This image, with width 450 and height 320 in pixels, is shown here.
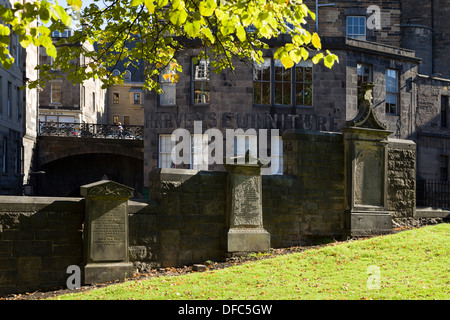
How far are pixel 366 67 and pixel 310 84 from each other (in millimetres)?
2829

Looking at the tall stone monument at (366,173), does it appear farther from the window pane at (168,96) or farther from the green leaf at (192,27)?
the window pane at (168,96)

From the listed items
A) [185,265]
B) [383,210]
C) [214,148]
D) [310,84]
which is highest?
[310,84]

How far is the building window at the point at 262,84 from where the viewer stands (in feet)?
82.5

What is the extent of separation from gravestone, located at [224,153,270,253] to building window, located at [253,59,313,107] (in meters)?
11.9

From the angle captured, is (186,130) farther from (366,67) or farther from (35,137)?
(35,137)

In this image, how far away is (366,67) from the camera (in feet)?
86.8

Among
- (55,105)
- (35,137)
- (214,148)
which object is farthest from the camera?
(55,105)

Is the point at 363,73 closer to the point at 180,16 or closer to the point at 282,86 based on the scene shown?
the point at 282,86

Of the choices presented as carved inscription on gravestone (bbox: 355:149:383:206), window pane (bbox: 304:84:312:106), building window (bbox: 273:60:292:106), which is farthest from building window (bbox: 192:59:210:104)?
carved inscription on gravestone (bbox: 355:149:383:206)

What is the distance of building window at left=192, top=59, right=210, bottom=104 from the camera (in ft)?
82.2

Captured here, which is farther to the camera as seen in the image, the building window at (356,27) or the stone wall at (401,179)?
the building window at (356,27)

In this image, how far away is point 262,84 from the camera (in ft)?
82.8

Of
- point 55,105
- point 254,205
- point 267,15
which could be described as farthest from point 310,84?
point 55,105

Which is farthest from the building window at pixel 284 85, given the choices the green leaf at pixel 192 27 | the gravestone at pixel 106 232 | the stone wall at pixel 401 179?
the green leaf at pixel 192 27
